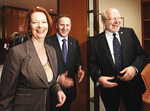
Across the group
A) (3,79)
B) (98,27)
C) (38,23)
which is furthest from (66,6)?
(3,79)

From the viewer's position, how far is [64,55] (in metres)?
1.56

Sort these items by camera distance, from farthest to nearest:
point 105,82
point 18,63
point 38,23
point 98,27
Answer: point 98,27 < point 105,82 < point 38,23 < point 18,63

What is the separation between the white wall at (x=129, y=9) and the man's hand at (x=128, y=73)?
82 centimetres

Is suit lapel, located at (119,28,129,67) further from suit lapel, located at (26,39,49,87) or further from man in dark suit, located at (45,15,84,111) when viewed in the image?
suit lapel, located at (26,39,49,87)

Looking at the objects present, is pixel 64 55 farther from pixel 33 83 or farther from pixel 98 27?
pixel 98 27

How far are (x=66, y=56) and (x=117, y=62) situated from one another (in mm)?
541

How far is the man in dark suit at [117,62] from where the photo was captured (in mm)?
1525

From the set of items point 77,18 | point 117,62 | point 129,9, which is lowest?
point 117,62

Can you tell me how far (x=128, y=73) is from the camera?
148 centimetres

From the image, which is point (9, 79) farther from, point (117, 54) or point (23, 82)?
point (117, 54)

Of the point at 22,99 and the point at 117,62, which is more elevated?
the point at 117,62

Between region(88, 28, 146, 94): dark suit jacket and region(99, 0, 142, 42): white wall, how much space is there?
58 centimetres

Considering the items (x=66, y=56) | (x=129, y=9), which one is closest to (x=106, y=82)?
(x=66, y=56)

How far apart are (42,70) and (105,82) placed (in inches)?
27.2
